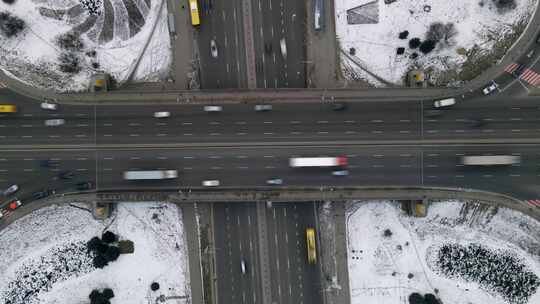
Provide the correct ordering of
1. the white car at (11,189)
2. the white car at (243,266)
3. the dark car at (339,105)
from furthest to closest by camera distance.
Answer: the white car at (243,266) < the white car at (11,189) < the dark car at (339,105)

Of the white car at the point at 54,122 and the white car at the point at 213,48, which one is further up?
the white car at the point at 213,48

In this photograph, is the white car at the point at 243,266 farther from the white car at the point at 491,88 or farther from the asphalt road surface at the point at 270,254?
the white car at the point at 491,88

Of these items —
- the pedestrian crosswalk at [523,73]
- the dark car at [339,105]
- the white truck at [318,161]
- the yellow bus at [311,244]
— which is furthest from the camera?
the yellow bus at [311,244]

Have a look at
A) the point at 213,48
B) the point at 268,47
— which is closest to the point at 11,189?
the point at 213,48

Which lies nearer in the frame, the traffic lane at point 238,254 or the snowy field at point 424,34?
the snowy field at point 424,34

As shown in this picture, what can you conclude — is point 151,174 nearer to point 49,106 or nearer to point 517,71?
point 49,106

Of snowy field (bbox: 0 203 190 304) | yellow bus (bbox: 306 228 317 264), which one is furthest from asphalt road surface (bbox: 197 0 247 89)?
yellow bus (bbox: 306 228 317 264)

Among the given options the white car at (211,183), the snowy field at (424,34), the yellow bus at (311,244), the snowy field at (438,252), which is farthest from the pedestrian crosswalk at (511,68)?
the white car at (211,183)
